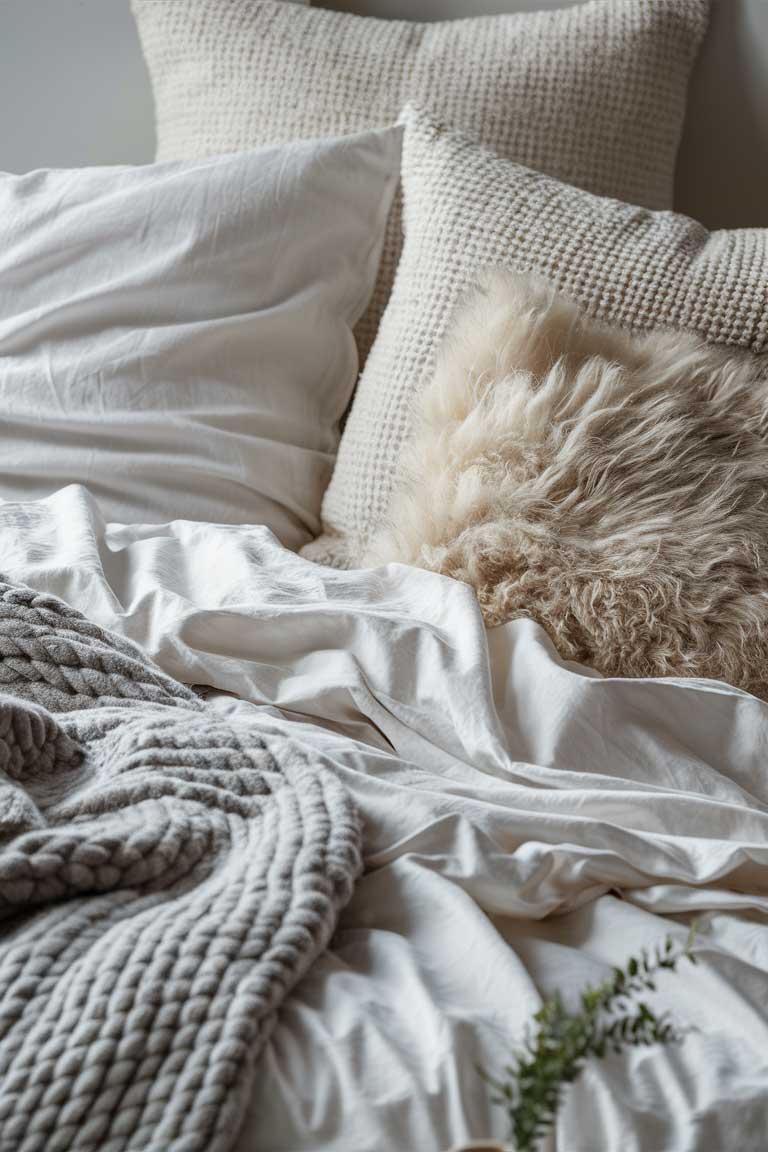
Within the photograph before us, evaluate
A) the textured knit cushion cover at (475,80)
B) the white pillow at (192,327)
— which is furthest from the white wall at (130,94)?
the white pillow at (192,327)

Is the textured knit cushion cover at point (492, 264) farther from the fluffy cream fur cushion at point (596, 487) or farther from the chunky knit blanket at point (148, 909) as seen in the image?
the chunky knit blanket at point (148, 909)

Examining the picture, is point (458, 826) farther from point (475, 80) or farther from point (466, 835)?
point (475, 80)

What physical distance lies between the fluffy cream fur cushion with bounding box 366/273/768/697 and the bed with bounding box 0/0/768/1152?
4 cm

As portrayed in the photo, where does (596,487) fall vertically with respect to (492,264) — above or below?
below

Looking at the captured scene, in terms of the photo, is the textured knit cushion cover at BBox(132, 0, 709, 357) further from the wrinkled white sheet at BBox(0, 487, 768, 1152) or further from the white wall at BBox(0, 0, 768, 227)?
the wrinkled white sheet at BBox(0, 487, 768, 1152)

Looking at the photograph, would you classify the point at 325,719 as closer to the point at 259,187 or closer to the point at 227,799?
the point at 227,799

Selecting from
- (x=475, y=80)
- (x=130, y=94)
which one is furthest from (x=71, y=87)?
(x=475, y=80)

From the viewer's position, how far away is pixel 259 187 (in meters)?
1.25

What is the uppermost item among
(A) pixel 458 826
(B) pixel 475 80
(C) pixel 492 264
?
(B) pixel 475 80

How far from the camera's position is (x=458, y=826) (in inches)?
25.3

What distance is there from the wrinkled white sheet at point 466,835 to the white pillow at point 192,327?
18 centimetres

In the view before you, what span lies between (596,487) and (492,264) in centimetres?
33

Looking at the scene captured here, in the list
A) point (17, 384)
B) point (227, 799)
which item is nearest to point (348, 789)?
point (227, 799)

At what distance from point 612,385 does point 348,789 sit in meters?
0.46
